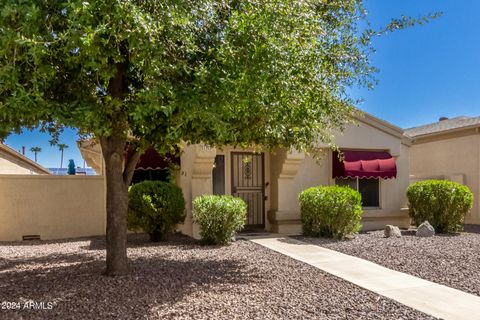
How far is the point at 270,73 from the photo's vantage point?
5.21 m

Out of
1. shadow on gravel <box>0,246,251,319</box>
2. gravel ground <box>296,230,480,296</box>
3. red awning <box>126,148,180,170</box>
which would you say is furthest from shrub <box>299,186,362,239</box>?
red awning <box>126,148,180,170</box>

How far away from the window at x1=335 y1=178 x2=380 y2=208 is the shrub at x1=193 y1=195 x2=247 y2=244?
510cm

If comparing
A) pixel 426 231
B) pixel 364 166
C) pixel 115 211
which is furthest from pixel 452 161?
pixel 115 211

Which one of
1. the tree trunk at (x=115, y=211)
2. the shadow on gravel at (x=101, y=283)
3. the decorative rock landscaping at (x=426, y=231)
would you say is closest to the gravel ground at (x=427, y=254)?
the decorative rock landscaping at (x=426, y=231)

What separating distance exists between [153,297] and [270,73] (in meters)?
3.31

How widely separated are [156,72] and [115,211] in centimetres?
258

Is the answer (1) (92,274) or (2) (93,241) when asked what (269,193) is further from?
(1) (92,274)

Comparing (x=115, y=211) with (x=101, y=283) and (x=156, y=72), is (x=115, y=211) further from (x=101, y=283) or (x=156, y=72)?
(x=156, y=72)

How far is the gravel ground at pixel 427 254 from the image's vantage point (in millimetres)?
6855

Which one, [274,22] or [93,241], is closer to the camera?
[274,22]

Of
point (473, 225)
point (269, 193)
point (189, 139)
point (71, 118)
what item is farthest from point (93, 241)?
point (473, 225)

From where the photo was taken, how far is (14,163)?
18656mm

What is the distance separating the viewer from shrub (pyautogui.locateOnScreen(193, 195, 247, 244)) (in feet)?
31.1

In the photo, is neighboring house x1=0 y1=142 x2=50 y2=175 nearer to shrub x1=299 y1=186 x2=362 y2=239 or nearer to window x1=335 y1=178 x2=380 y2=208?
shrub x1=299 y1=186 x2=362 y2=239
